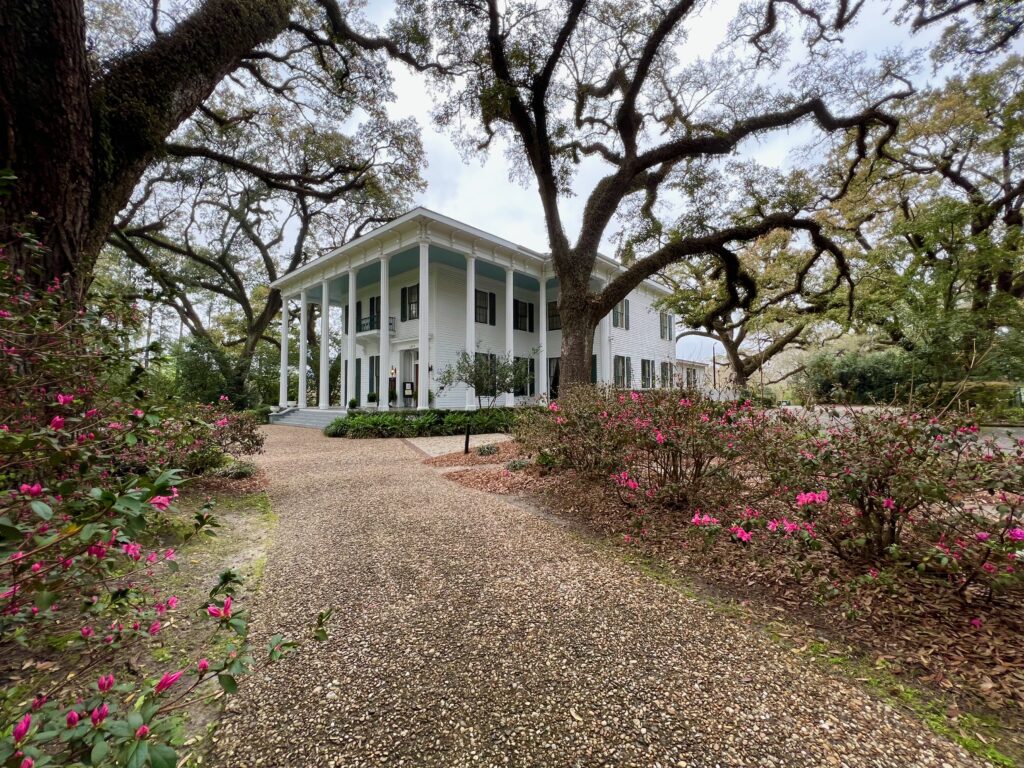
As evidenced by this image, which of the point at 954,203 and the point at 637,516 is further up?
the point at 954,203

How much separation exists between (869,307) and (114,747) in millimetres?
17175

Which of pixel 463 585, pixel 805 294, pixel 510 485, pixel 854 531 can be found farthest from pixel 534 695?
pixel 805 294

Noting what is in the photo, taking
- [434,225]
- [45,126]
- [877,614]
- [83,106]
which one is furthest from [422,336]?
[877,614]

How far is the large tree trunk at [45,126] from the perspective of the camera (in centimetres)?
319

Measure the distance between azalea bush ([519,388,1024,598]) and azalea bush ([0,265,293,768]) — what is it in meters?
2.77

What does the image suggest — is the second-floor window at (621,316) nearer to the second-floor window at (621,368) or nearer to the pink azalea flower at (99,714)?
the second-floor window at (621,368)

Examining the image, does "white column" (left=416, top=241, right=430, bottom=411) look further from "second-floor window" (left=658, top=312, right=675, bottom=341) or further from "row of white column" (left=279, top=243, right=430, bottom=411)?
"second-floor window" (left=658, top=312, right=675, bottom=341)

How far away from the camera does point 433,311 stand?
49.2 feet

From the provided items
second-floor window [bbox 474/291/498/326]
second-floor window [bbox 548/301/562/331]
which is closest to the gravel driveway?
second-floor window [bbox 474/291/498/326]

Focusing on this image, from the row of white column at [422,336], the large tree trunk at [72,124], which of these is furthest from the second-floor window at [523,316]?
the large tree trunk at [72,124]

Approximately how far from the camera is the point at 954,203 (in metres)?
10.4

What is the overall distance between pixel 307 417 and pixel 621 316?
1458 centimetres

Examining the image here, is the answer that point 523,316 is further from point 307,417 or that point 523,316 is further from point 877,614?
point 877,614

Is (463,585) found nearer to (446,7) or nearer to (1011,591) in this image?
(1011,591)
